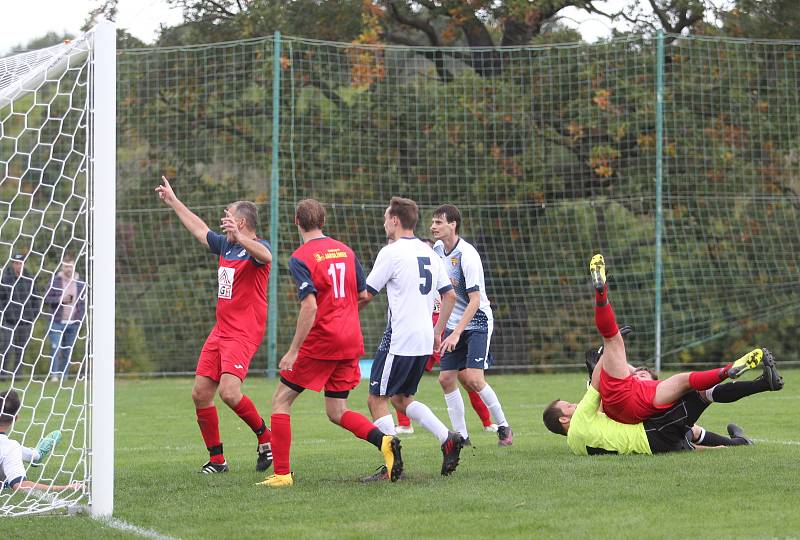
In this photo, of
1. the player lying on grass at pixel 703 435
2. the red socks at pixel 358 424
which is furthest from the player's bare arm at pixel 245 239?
the player lying on grass at pixel 703 435

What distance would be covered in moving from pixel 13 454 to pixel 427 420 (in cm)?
273

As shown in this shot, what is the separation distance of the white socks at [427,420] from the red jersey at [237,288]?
4.36 feet

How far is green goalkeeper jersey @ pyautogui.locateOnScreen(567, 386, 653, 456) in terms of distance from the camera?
8375 millimetres

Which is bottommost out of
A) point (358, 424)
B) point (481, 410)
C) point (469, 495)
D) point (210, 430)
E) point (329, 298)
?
point (481, 410)

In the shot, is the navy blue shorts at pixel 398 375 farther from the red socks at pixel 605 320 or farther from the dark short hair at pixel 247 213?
the dark short hair at pixel 247 213

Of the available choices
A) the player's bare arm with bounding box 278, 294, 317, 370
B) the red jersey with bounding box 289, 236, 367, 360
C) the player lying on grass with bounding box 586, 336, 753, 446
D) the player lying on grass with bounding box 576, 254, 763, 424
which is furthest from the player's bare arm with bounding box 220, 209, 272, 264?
the player lying on grass with bounding box 586, 336, 753, 446

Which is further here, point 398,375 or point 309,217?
point 398,375

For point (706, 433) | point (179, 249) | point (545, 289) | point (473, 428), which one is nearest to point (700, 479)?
point (706, 433)

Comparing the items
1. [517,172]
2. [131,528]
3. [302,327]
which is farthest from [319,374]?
[517,172]

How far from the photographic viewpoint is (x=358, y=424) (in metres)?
7.62

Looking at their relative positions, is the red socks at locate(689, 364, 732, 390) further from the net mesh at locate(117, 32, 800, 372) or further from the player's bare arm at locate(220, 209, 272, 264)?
the net mesh at locate(117, 32, 800, 372)

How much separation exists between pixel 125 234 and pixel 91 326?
13.7 meters

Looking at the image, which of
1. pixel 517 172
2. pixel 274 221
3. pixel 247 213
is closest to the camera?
pixel 247 213

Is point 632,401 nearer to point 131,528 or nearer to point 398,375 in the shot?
point 398,375
